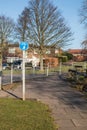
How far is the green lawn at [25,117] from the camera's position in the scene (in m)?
8.38

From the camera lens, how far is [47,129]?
8086 millimetres

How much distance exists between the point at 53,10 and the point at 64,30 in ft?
12.7

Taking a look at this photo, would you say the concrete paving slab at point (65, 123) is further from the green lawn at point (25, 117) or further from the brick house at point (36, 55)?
the brick house at point (36, 55)

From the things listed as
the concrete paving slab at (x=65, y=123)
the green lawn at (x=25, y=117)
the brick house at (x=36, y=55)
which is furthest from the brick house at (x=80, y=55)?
the concrete paving slab at (x=65, y=123)

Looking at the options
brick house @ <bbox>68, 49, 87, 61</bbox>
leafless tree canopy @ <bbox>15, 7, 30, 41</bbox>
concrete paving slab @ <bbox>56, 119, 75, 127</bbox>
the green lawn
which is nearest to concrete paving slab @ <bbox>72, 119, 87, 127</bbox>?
concrete paving slab @ <bbox>56, 119, 75, 127</bbox>

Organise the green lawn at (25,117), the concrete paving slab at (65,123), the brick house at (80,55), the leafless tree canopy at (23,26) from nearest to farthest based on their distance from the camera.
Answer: the green lawn at (25,117) < the concrete paving slab at (65,123) < the brick house at (80,55) < the leafless tree canopy at (23,26)

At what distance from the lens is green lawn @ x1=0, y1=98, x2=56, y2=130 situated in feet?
27.5

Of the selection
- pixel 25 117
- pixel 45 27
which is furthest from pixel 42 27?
pixel 25 117

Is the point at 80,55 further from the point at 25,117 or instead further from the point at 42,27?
the point at 25,117

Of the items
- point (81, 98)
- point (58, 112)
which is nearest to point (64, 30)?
point (81, 98)

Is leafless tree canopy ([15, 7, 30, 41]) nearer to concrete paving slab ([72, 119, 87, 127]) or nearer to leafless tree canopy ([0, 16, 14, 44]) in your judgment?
leafless tree canopy ([0, 16, 14, 44])

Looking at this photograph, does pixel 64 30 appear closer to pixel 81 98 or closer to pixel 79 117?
pixel 81 98

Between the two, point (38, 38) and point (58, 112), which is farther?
point (38, 38)

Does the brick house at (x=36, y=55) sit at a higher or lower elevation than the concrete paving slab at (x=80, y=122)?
higher
